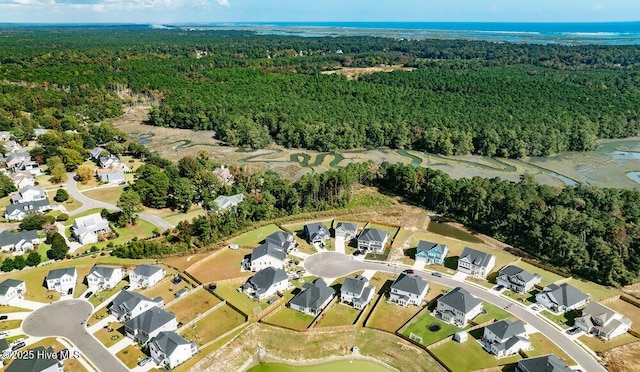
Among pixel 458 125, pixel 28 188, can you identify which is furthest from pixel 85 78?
pixel 458 125

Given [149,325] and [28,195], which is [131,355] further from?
[28,195]

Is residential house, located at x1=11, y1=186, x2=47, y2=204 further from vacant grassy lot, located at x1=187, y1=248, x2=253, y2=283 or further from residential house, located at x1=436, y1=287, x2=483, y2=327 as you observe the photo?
residential house, located at x1=436, y1=287, x2=483, y2=327

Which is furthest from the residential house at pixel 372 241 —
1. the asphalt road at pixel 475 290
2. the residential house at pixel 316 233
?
the residential house at pixel 316 233

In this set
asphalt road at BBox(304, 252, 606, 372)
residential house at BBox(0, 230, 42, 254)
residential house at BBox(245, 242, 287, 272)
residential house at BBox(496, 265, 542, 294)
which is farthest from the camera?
residential house at BBox(0, 230, 42, 254)

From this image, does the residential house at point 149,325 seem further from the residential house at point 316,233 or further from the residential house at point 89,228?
the residential house at point 89,228

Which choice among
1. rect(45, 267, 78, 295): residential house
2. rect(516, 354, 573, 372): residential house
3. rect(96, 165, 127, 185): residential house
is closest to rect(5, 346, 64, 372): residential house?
rect(45, 267, 78, 295): residential house

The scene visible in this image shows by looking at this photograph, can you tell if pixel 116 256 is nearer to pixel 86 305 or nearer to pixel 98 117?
pixel 86 305

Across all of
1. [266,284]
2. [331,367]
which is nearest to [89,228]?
[266,284]
